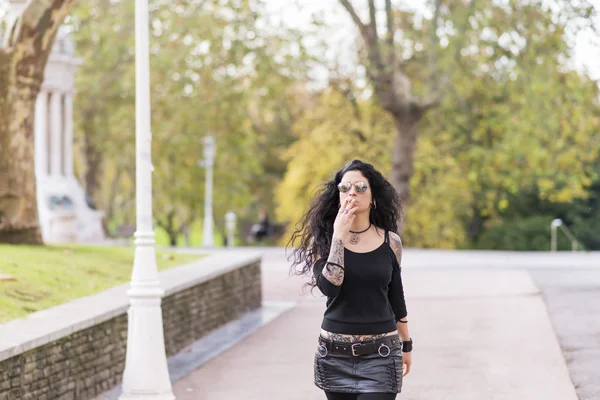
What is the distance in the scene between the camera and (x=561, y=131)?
124ft

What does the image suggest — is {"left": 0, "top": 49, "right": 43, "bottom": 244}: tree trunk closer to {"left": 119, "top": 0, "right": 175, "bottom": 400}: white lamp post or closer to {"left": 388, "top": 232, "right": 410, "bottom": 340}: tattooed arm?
{"left": 119, "top": 0, "right": 175, "bottom": 400}: white lamp post

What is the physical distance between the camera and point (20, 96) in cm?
1728

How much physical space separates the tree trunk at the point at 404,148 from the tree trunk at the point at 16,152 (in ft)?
63.9

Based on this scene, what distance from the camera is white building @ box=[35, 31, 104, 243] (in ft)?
97.0

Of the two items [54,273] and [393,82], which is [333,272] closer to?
[54,273]

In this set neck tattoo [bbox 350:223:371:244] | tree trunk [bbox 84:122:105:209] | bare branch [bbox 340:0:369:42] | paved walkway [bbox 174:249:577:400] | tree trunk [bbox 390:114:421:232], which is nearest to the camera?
neck tattoo [bbox 350:223:371:244]

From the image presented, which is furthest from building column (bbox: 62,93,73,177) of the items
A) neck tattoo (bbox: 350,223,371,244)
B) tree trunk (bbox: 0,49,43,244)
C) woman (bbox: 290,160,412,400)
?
neck tattoo (bbox: 350,223,371,244)

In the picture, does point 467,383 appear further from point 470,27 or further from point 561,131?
point 561,131

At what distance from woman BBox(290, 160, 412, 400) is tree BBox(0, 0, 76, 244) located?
1163 centimetres

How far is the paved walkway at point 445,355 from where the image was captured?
11.4 meters

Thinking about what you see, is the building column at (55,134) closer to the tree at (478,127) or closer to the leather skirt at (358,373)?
the tree at (478,127)

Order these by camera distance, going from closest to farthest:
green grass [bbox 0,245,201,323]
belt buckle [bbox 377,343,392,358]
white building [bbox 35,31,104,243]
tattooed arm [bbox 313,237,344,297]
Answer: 1. tattooed arm [bbox 313,237,344,297]
2. belt buckle [bbox 377,343,392,358]
3. green grass [bbox 0,245,201,323]
4. white building [bbox 35,31,104,243]

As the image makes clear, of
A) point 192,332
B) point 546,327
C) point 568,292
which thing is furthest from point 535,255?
point 192,332

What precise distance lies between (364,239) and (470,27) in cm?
2900
